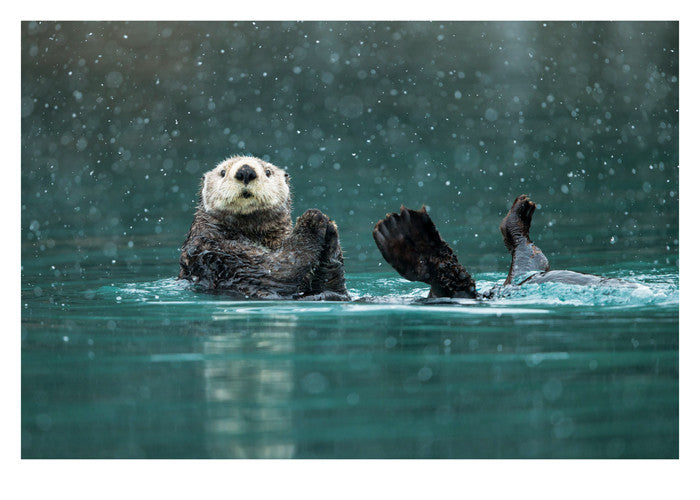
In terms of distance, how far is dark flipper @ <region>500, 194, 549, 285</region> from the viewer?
15.9 ft

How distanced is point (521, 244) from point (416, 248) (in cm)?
86

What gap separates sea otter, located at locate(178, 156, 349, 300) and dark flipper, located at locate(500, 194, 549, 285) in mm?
878

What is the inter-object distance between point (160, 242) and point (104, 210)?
3.00 meters

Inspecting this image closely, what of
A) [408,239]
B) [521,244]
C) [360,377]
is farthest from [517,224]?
[360,377]

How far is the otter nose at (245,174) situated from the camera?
488 centimetres

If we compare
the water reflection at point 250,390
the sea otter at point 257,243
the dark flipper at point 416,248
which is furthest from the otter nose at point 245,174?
the water reflection at point 250,390

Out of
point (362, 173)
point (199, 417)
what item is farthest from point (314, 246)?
point (362, 173)

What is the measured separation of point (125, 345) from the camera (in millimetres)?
3799

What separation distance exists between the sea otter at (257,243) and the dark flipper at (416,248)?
1.64 feet

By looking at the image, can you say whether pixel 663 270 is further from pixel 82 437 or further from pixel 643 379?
pixel 82 437

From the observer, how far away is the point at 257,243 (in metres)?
5.14

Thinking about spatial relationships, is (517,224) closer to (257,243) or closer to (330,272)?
(330,272)

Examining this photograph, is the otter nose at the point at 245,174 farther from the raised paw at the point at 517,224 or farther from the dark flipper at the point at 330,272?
the raised paw at the point at 517,224

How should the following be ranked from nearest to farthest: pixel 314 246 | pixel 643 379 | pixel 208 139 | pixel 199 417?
pixel 199 417 < pixel 643 379 < pixel 314 246 < pixel 208 139
